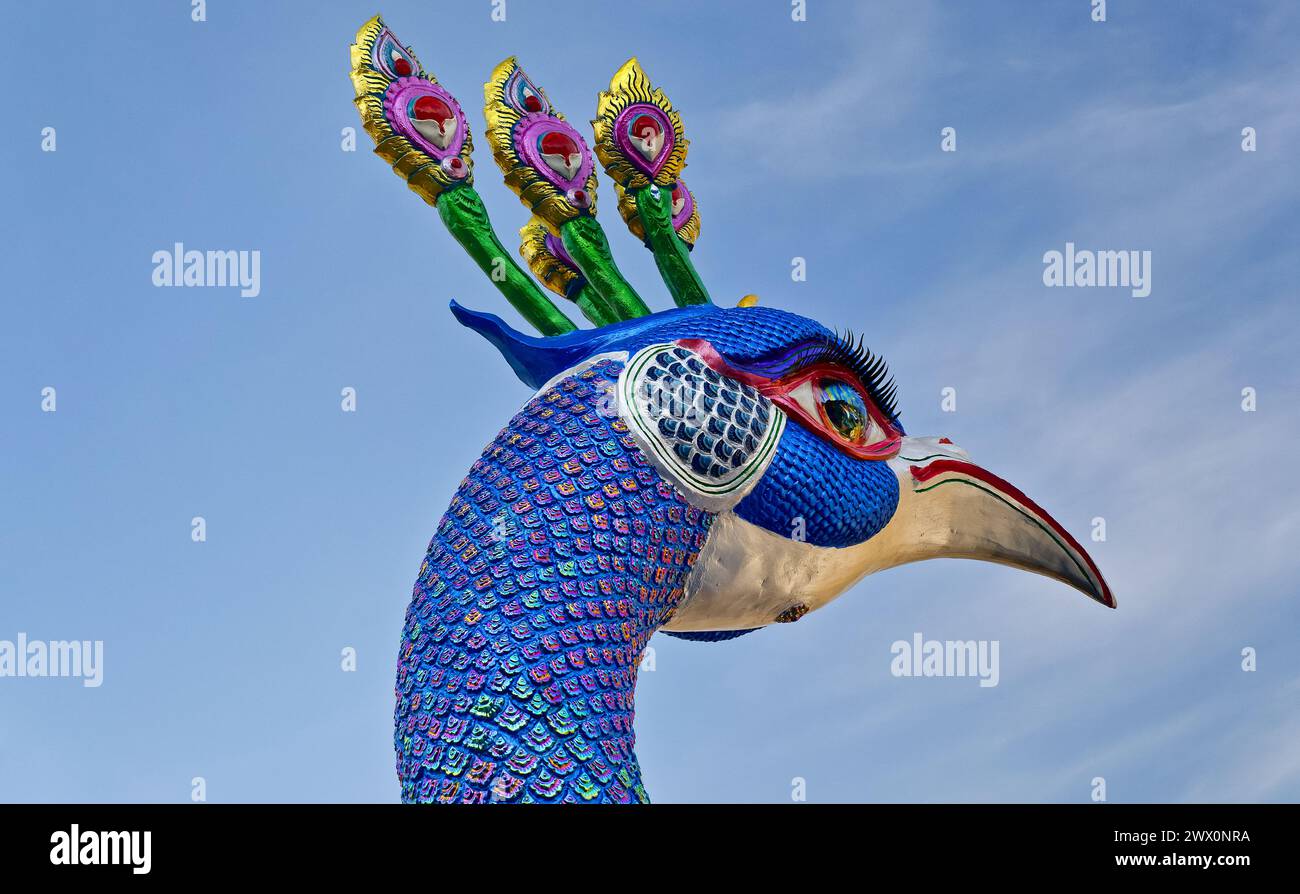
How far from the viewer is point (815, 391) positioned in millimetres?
6031

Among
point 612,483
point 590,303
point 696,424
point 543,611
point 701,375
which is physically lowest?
point 543,611

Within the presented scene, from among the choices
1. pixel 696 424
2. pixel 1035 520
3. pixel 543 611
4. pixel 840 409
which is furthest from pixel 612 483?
pixel 1035 520

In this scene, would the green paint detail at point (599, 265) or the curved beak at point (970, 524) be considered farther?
the green paint detail at point (599, 265)

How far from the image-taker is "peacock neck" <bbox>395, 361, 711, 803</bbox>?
482 centimetres

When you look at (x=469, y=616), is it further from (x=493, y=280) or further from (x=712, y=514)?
(x=493, y=280)

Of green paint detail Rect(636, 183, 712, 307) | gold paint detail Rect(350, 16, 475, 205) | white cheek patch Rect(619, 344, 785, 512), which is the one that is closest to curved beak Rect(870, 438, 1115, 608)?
white cheek patch Rect(619, 344, 785, 512)

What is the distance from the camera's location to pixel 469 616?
5.06m

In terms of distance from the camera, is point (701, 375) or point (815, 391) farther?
point (815, 391)

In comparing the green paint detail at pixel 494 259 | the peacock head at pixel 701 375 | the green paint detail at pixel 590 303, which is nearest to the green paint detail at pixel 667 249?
the peacock head at pixel 701 375

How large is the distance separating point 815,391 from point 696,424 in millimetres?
701

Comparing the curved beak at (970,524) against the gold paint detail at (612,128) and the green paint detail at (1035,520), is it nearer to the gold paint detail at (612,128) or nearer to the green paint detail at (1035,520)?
the green paint detail at (1035,520)

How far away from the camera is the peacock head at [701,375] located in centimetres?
561

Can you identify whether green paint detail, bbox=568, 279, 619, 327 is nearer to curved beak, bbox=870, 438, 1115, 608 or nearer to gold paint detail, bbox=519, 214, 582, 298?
gold paint detail, bbox=519, 214, 582, 298

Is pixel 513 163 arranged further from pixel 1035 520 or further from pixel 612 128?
pixel 1035 520
